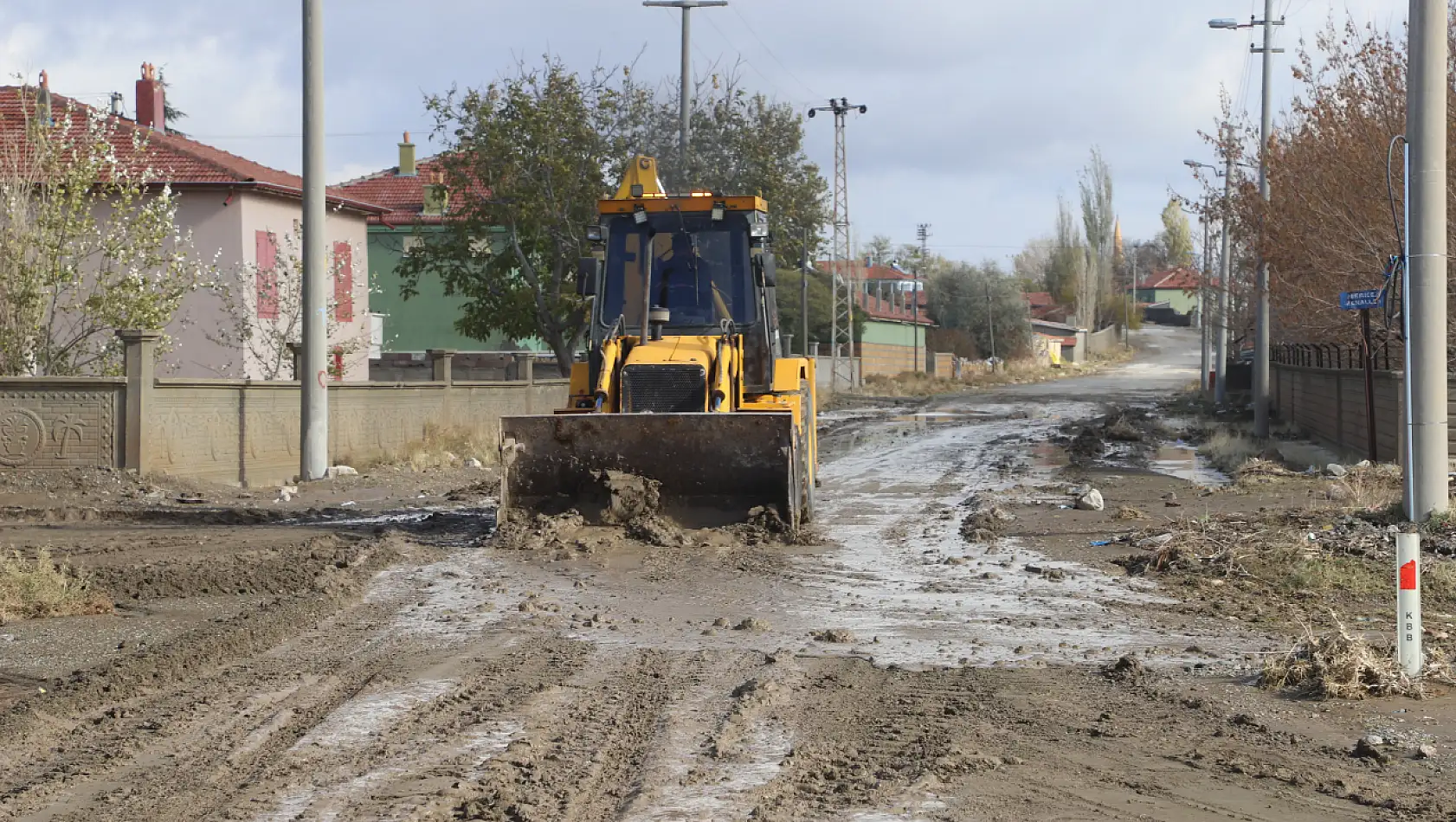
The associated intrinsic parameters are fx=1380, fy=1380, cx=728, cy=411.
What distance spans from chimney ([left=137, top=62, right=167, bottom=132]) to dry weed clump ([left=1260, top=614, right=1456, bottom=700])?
1399 inches

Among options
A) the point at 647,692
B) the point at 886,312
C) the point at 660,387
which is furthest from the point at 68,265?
the point at 886,312

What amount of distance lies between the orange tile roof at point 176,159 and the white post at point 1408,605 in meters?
26.2

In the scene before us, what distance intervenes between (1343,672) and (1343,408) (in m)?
16.6

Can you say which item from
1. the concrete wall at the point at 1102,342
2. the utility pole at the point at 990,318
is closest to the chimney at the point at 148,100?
the utility pole at the point at 990,318

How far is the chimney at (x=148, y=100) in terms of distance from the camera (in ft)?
121

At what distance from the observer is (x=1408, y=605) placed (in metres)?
6.87

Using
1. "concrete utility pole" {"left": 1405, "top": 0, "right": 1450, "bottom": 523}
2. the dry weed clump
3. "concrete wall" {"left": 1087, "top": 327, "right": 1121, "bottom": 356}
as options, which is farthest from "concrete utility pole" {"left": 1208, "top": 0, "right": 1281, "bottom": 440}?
"concrete wall" {"left": 1087, "top": 327, "right": 1121, "bottom": 356}

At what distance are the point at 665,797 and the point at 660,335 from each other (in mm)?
8863

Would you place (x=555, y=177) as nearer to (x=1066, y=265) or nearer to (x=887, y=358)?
(x=887, y=358)

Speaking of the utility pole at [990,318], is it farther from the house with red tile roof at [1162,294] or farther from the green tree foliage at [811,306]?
the house with red tile roof at [1162,294]

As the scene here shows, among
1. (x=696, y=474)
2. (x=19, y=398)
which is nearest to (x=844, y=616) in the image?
(x=696, y=474)

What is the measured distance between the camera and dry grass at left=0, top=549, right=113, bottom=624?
9.22 meters

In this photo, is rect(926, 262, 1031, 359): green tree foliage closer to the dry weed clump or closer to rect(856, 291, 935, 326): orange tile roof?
rect(856, 291, 935, 326): orange tile roof

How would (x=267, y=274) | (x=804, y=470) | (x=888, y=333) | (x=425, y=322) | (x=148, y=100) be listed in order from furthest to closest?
(x=888, y=333) < (x=425, y=322) < (x=148, y=100) < (x=267, y=274) < (x=804, y=470)
